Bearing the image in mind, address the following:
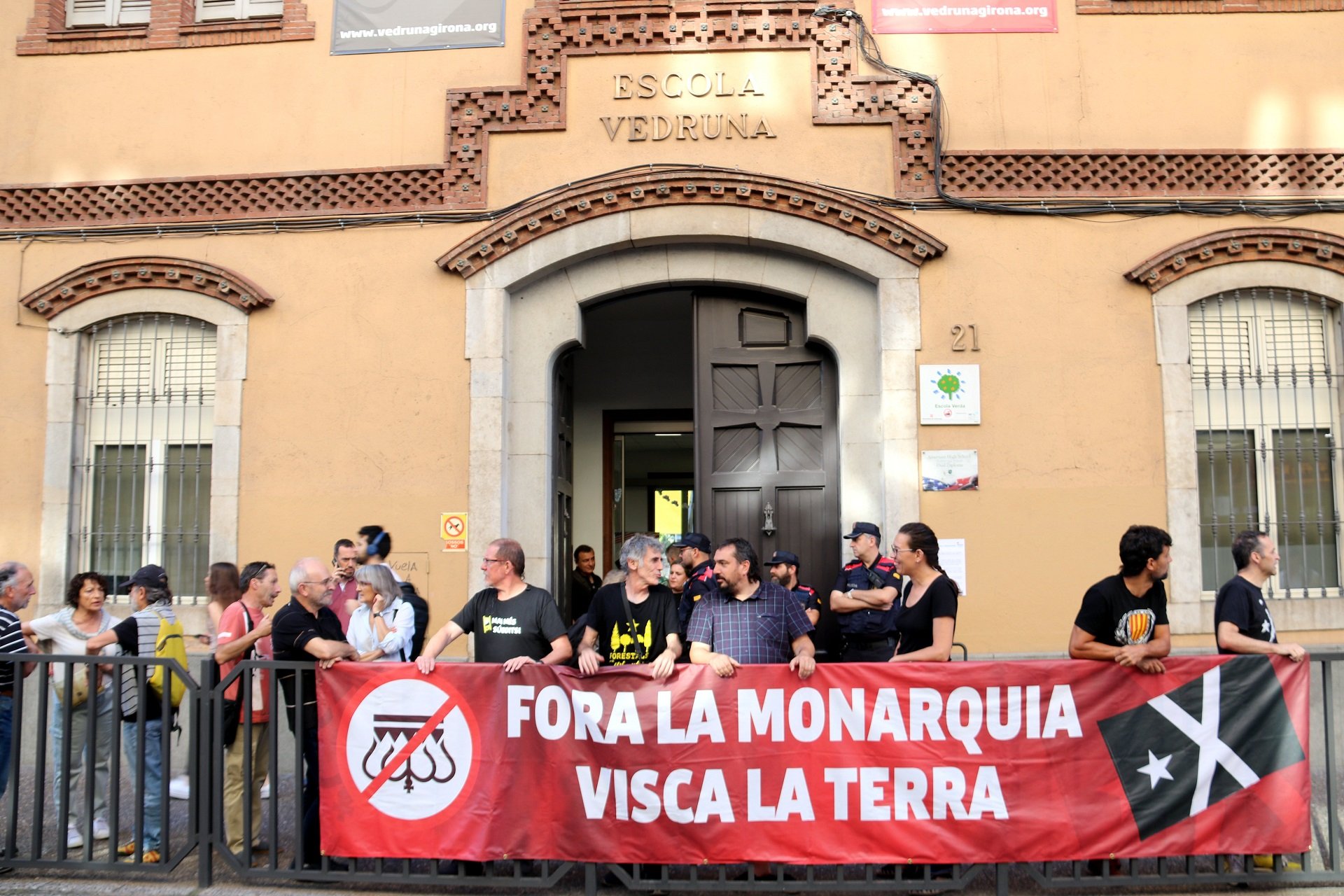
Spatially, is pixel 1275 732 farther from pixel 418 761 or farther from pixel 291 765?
pixel 291 765

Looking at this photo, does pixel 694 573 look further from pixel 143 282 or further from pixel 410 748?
pixel 143 282

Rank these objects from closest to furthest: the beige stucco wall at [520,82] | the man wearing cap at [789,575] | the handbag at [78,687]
Answer: the handbag at [78,687], the man wearing cap at [789,575], the beige stucco wall at [520,82]

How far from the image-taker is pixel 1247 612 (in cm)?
612

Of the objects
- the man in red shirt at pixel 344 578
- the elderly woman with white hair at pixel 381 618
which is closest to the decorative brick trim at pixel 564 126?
the man in red shirt at pixel 344 578

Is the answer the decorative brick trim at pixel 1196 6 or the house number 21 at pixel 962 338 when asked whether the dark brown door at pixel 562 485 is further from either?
the decorative brick trim at pixel 1196 6

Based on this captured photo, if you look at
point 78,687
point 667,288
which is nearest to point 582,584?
point 667,288

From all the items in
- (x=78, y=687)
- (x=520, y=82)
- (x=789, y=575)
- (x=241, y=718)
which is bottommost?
(x=241, y=718)

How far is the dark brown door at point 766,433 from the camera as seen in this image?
989 centimetres

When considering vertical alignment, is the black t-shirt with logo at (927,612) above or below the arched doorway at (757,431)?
below

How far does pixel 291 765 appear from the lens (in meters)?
9.03

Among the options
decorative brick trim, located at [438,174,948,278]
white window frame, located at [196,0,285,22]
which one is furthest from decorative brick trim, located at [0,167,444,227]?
white window frame, located at [196,0,285,22]

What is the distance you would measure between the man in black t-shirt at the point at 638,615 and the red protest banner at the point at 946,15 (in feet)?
18.9

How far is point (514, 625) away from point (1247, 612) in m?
4.05

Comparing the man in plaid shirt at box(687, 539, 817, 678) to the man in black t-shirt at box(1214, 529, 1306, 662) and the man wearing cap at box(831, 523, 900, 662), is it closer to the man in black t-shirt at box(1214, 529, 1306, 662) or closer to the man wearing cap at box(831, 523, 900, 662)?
the man wearing cap at box(831, 523, 900, 662)
